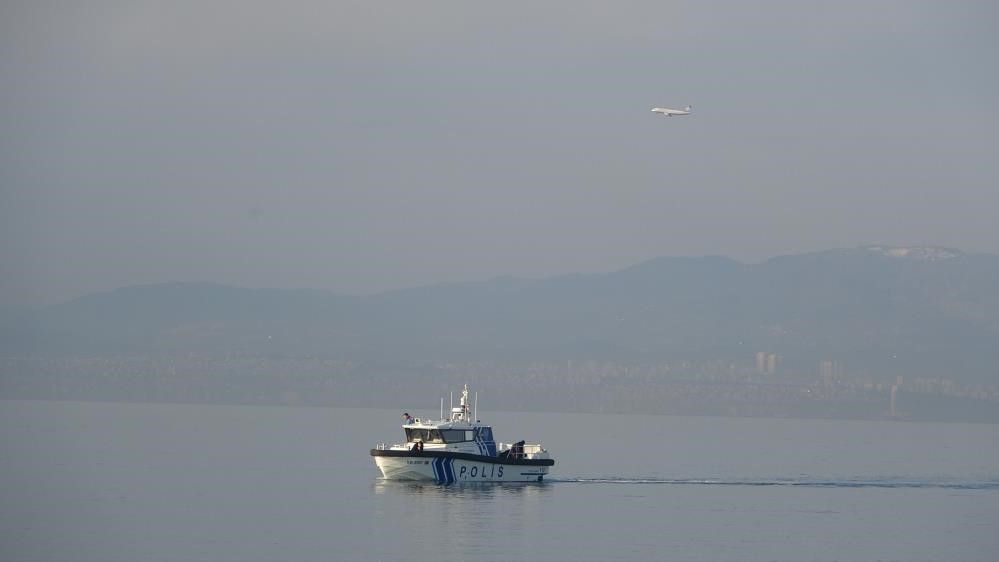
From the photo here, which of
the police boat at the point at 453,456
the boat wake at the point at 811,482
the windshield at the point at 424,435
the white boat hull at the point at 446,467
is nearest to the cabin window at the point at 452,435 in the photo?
the police boat at the point at 453,456

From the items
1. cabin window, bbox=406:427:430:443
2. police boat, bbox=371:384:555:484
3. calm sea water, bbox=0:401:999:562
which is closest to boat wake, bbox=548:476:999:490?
calm sea water, bbox=0:401:999:562

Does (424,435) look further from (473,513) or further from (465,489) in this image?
(473,513)

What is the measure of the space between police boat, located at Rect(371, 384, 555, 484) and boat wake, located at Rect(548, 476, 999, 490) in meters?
7.05

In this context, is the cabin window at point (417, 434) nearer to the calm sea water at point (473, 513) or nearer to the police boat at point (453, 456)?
the police boat at point (453, 456)

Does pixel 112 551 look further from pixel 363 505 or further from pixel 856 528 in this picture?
pixel 856 528

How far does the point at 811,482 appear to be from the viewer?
12319cm

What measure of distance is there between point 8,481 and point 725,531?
172 feet

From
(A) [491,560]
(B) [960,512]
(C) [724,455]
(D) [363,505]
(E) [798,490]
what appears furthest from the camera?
(C) [724,455]

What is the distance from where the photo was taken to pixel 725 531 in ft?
277

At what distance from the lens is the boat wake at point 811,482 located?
381 feet

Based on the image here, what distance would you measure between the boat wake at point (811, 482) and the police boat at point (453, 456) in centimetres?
705

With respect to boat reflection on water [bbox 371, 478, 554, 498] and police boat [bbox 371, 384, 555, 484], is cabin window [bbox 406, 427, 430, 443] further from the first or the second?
boat reflection on water [bbox 371, 478, 554, 498]

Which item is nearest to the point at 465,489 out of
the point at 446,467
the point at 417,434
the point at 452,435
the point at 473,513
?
the point at 446,467

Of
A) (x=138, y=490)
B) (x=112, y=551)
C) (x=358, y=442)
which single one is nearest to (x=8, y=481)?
(x=138, y=490)
